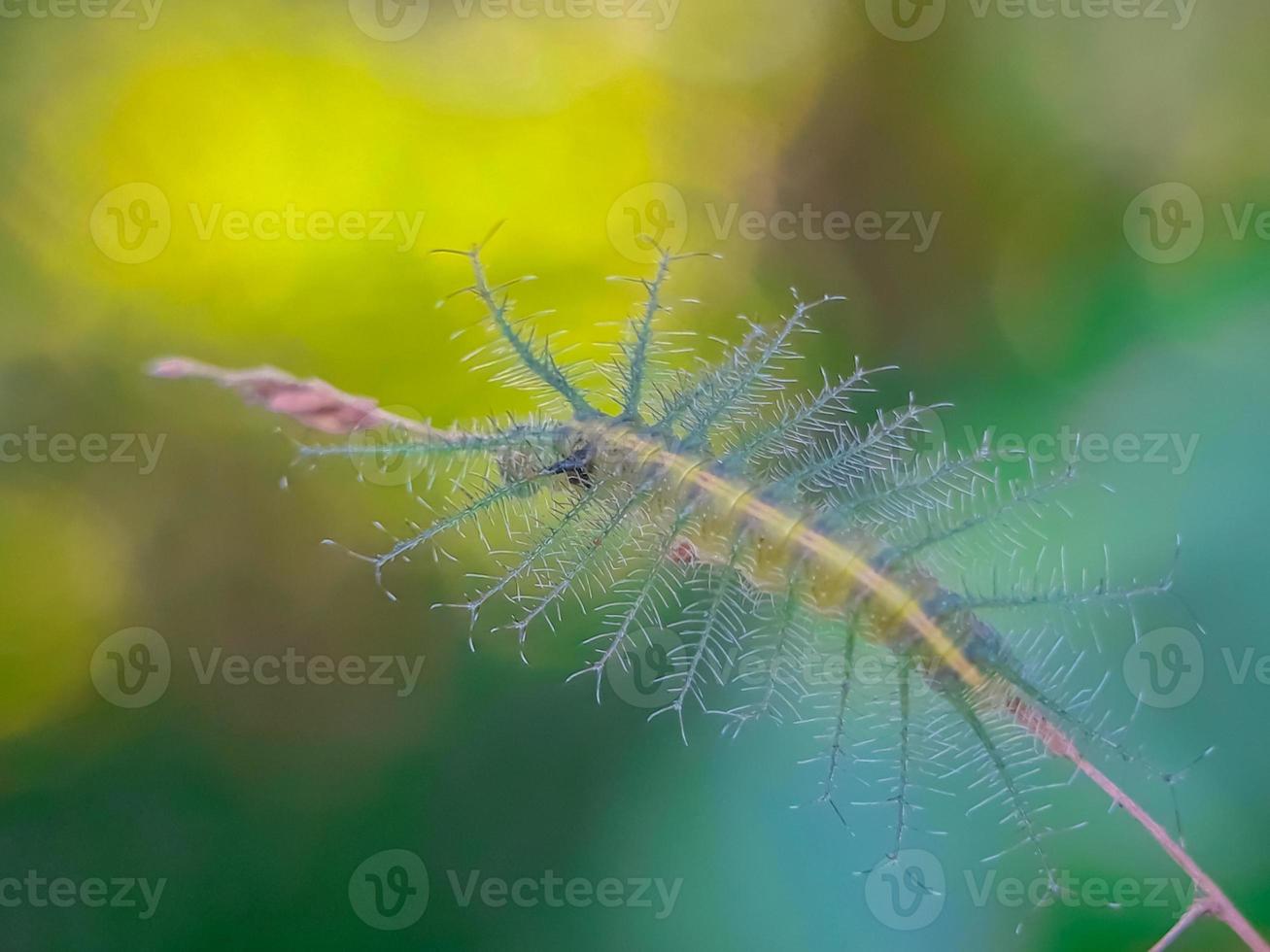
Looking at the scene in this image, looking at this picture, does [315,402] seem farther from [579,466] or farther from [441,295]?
[441,295]

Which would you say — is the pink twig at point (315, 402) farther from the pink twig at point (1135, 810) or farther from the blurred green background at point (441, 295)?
the pink twig at point (1135, 810)

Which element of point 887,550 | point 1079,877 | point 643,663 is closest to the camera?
point 887,550

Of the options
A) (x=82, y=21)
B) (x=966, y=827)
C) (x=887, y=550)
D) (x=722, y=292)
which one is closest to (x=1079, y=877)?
(x=966, y=827)

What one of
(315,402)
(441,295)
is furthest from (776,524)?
(441,295)

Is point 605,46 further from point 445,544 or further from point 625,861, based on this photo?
point 625,861

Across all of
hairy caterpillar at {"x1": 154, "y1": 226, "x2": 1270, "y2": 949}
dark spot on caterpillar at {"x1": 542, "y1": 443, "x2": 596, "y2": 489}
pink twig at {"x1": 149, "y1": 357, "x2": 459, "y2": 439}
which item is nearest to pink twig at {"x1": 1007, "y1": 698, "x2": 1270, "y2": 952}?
hairy caterpillar at {"x1": 154, "y1": 226, "x2": 1270, "y2": 949}

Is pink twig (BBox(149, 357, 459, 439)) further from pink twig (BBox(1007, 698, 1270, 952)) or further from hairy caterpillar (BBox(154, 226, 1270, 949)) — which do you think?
pink twig (BBox(1007, 698, 1270, 952))
